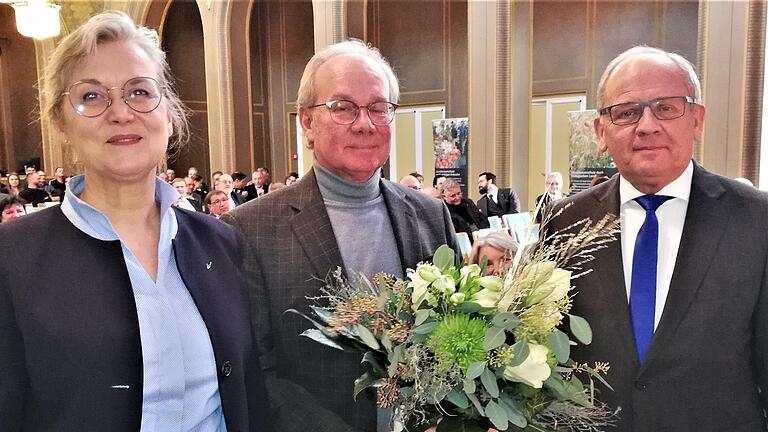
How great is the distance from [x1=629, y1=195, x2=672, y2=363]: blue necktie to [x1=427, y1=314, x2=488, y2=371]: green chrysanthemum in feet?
2.30

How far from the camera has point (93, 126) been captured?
1.30m

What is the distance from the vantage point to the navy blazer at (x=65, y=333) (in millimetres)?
→ 1166

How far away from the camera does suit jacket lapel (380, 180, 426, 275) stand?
179 centimetres

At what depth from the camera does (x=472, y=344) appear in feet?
3.71

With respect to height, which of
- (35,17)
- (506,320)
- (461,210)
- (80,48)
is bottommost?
(461,210)

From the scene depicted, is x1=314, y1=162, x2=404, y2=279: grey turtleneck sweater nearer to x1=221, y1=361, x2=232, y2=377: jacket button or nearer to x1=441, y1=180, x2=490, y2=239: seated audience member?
x1=221, y1=361, x2=232, y2=377: jacket button

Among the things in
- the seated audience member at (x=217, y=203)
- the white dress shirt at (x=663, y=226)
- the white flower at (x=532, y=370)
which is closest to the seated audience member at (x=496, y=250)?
the white flower at (x=532, y=370)

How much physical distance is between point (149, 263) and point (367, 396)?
2.15 feet

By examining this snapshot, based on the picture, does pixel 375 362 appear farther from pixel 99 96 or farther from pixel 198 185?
pixel 198 185

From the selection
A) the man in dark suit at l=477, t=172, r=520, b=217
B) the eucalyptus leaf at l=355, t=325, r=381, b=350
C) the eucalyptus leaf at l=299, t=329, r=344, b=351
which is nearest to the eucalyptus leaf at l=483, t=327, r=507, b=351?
the eucalyptus leaf at l=355, t=325, r=381, b=350

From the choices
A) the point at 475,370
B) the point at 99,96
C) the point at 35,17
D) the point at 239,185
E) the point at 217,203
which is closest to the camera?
the point at 475,370

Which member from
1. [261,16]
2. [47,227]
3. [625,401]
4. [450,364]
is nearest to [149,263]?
[47,227]

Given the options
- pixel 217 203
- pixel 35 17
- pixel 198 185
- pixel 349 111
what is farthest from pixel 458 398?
pixel 35 17

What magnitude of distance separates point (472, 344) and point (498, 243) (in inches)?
18.3
